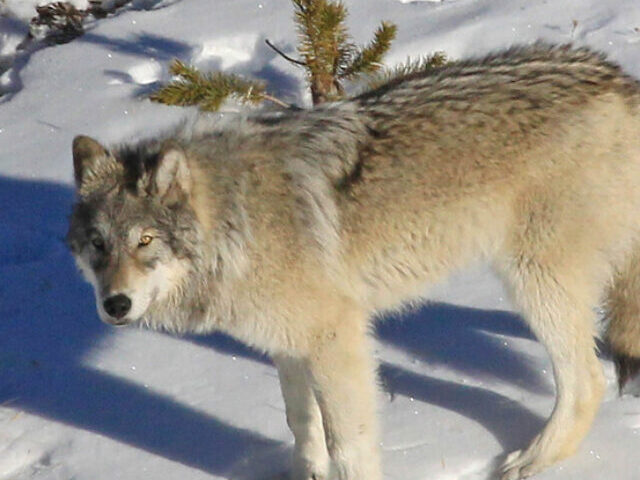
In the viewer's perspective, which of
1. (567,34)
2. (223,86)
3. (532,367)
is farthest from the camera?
(567,34)

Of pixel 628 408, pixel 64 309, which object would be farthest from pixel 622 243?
pixel 64 309

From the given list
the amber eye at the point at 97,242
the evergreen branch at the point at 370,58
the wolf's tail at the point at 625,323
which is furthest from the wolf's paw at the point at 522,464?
the evergreen branch at the point at 370,58

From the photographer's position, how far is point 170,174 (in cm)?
430

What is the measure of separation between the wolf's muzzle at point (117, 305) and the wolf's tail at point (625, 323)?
7.27ft

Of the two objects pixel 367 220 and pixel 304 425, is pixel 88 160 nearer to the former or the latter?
pixel 367 220

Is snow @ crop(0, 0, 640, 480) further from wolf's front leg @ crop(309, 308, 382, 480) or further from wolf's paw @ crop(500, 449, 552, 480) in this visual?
wolf's front leg @ crop(309, 308, 382, 480)

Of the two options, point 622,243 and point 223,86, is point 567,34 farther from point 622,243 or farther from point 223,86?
point 622,243

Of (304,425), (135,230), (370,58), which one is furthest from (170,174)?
(370,58)

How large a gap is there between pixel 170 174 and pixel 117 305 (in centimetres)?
56

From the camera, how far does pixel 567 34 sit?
26.7 ft

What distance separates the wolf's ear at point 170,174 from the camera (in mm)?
4270

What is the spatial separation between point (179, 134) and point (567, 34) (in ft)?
14.3

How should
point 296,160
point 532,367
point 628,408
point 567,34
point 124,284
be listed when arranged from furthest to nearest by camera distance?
point 567,34
point 532,367
point 628,408
point 296,160
point 124,284

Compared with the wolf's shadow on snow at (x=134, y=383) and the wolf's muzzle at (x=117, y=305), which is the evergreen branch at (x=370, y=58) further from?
the wolf's muzzle at (x=117, y=305)
